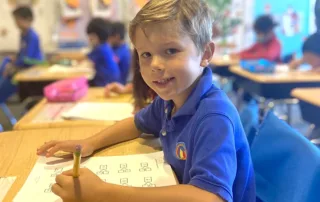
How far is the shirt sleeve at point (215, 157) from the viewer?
69cm

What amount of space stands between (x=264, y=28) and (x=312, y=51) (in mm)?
1125

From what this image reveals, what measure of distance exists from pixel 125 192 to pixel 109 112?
85 centimetres

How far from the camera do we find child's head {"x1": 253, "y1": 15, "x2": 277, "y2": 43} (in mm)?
3982

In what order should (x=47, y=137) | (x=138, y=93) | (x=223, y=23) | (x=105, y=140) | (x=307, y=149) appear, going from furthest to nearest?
(x=223, y=23)
(x=138, y=93)
(x=47, y=137)
(x=105, y=140)
(x=307, y=149)

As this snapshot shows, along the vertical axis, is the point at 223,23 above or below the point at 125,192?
below

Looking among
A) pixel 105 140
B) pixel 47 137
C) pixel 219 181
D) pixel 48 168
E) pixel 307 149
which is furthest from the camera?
pixel 47 137

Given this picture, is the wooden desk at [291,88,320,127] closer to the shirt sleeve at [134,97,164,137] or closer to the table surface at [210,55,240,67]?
the shirt sleeve at [134,97,164,137]

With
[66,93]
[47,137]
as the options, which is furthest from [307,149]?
[66,93]

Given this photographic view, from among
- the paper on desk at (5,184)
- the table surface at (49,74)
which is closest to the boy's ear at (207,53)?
the paper on desk at (5,184)

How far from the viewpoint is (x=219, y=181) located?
A: 2.25ft

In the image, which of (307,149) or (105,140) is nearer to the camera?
(307,149)

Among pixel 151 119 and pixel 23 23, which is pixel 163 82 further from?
pixel 23 23

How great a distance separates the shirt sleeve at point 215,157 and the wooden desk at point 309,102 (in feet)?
3.69

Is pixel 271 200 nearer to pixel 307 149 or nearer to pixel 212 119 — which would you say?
pixel 307 149
